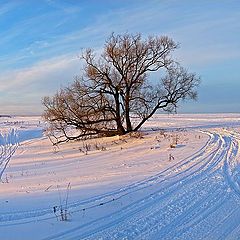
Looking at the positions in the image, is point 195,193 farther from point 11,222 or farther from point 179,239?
point 11,222

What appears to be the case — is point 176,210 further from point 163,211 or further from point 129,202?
point 129,202

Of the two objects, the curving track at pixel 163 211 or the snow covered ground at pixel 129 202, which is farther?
the snow covered ground at pixel 129 202

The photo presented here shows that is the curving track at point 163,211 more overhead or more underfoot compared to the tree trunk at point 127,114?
more underfoot

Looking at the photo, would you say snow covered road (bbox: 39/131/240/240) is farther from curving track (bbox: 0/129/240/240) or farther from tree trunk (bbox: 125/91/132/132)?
tree trunk (bbox: 125/91/132/132)

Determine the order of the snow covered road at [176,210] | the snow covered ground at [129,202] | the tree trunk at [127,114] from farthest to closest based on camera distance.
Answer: the tree trunk at [127,114]
the snow covered ground at [129,202]
the snow covered road at [176,210]

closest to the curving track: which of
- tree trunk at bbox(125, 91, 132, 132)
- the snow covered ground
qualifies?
the snow covered ground

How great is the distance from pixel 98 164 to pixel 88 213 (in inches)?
328

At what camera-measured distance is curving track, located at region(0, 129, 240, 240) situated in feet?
21.2

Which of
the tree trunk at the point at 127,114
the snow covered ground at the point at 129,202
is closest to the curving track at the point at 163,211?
the snow covered ground at the point at 129,202

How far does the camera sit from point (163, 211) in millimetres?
7656

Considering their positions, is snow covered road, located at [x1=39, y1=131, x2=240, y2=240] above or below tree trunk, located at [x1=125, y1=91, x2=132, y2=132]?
below

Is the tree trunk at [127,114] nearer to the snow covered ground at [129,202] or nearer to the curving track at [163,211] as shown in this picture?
the snow covered ground at [129,202]

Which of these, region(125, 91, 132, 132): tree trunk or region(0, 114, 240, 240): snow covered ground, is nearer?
region(0, 114, 240, 240): snow covered ground

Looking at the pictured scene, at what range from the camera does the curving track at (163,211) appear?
6.45 m
